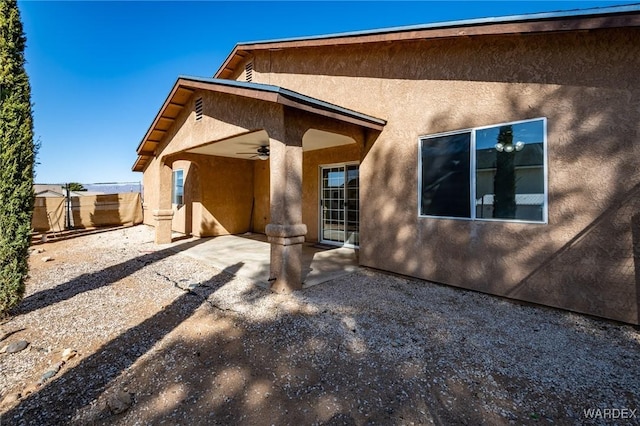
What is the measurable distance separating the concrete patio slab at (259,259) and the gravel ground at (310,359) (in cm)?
89

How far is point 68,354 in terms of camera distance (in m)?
3.17

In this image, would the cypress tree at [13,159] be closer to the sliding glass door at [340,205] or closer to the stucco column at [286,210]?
the stucco column at [286,210]

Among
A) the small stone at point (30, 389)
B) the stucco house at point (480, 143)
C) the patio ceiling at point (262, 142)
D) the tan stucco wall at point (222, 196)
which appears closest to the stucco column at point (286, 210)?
the stucco house at point (480, 143)

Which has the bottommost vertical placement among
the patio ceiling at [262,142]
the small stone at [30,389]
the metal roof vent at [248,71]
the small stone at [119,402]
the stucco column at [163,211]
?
the small stone at [30,389]

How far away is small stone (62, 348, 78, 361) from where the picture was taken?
3136mm

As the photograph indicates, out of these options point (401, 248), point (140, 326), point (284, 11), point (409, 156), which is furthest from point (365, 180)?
point (284, 11)

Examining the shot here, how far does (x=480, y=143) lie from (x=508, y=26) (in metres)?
1.72

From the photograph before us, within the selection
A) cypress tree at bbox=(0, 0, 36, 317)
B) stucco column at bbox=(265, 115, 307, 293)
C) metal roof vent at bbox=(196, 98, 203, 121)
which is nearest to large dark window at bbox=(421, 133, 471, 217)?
stucco column at bbox=(265, 115, 307, 293)

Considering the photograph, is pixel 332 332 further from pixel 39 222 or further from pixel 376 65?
pixel 39 222

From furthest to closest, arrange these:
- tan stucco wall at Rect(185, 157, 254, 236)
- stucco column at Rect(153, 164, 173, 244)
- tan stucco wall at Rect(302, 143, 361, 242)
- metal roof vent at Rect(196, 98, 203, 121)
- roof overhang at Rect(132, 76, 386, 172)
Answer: tan stucco wall at Rect(185, 157, 254, 236) → stucco column at Rect(153, 164, 173, 244) → tan stucco wall at Rect(302, 143, 361, 242) → metal roof vent at Rect(196, 98, 203, 121) → roof overhang at Rect(132, 76, 386, 172)

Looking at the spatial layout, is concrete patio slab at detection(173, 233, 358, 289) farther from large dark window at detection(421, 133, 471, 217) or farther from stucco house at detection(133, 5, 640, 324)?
large dark window at detection(421, 133, 471, 217)

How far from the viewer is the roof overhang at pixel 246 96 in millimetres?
4633

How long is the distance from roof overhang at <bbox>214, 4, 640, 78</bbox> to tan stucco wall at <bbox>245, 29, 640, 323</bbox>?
46 centimetres

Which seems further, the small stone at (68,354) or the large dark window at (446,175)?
the large dark window at (446,175)
